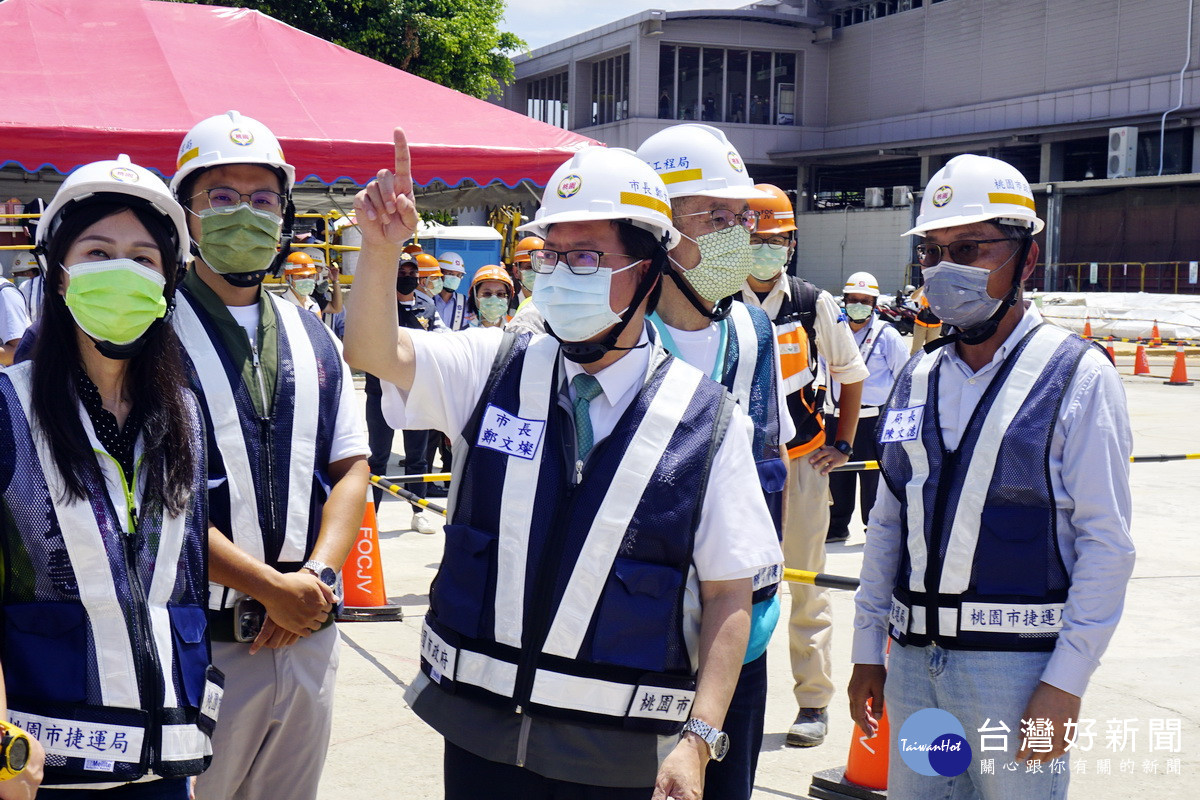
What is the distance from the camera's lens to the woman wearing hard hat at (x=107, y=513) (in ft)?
7.47

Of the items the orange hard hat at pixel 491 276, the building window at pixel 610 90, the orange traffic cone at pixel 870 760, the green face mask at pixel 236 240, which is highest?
the building window at pixel 610 90

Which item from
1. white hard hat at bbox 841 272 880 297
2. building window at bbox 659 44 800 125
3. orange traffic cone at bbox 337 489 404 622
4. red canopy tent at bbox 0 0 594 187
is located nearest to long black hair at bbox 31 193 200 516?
orange traffic cone at bbox 337 489 404 622

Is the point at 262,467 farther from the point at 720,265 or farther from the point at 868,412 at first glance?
the point at 868,412

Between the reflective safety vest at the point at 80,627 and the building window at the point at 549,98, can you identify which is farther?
the building window at the point at 549,98

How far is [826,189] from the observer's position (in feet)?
163

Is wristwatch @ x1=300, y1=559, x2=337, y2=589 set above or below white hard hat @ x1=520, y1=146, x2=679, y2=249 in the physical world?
below

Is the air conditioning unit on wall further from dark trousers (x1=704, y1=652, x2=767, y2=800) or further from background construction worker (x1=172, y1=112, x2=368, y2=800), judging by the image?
background construction worker (x1=172, y1=112, x2=368, y2=800)

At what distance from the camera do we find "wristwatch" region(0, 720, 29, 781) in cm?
210

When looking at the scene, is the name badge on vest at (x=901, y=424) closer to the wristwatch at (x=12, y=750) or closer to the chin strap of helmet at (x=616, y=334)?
the chin strap of helmet at (x=616, y=334)

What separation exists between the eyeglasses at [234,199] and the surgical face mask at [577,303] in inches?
44.8

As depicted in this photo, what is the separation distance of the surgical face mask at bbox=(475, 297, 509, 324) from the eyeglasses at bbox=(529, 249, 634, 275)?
25.0 ft

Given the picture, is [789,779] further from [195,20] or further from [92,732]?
[195,20]

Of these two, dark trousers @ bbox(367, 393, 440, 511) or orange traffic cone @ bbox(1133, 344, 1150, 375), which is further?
orange traffic cone @ bbox(1133, 344, 1150, 375)

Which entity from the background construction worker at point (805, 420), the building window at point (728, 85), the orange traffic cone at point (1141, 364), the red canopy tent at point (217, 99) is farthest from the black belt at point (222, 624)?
the building window at point (728, 85)
